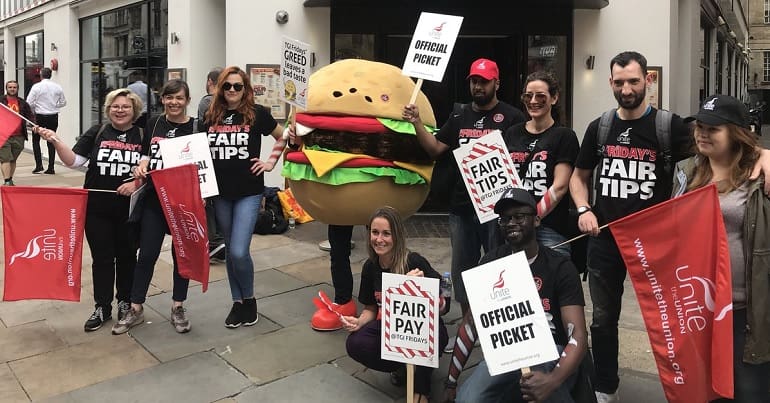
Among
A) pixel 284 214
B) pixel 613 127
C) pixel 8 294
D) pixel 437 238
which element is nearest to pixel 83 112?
pixel 284 214

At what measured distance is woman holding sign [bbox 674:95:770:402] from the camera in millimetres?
2561

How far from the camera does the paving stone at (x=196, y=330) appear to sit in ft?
14.3

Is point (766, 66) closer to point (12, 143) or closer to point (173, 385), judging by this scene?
point (12, 143)

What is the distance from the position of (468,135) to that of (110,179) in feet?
8.54

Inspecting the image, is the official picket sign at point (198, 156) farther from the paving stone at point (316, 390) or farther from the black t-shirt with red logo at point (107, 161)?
the paving stone at point (316, 390)

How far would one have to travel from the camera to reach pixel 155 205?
456cm

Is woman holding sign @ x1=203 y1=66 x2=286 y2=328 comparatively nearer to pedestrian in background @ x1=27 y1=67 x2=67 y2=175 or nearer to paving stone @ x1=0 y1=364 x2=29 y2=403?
paving stone @ x1=0 y1=364 x2=29 y2=403

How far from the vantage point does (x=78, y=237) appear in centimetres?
449

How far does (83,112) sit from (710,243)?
53.5ft

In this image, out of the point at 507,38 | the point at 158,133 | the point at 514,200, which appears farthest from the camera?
the point at 507,38

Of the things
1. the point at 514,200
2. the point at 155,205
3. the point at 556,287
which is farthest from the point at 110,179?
the point at 556,287

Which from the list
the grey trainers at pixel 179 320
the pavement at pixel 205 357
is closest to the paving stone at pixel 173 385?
the pavement at pixel 205 357

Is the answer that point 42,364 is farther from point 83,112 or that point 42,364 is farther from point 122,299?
point 83,112

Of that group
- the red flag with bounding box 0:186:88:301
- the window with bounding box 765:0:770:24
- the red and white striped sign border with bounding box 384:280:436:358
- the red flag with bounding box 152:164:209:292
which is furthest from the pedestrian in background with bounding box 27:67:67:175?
the window with bounding box 765:0:770:24
